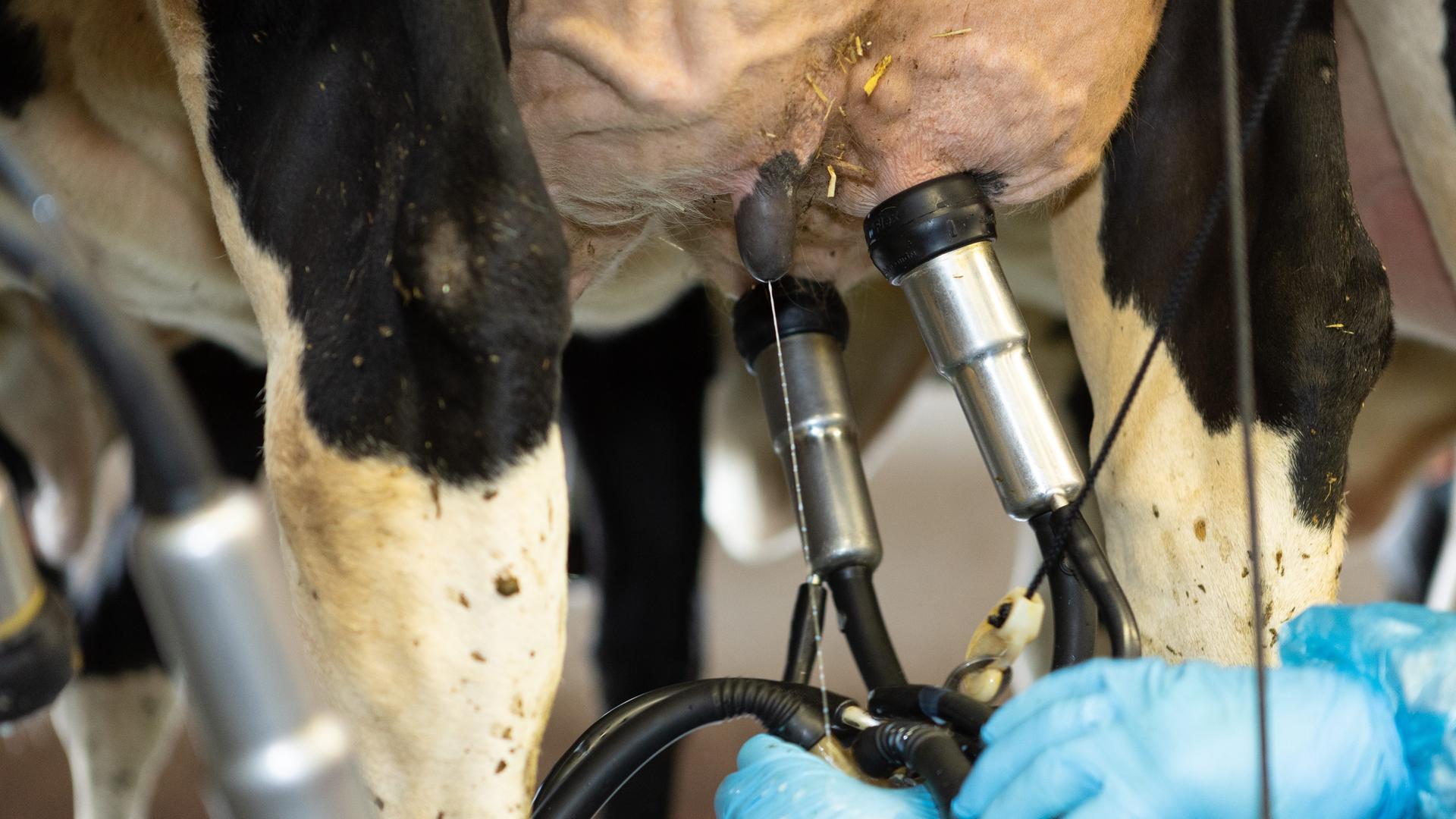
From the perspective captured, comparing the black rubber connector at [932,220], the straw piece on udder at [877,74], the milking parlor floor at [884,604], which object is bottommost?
the milking parlor floor at [884,604]

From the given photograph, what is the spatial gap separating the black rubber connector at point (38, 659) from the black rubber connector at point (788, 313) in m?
0.54

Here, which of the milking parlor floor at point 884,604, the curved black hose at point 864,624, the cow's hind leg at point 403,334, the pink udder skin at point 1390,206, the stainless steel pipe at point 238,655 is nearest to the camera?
the stainless steel pipe at point 238,655

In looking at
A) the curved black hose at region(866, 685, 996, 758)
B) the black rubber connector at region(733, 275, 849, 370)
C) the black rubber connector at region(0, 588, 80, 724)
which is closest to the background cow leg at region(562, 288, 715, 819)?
the black rubber connector at region(733, 275, 849, 370)

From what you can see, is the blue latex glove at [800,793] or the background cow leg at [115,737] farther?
the background cow leg at [115,737]

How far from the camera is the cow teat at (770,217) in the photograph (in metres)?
0.66

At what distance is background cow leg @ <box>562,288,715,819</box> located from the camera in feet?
4.75

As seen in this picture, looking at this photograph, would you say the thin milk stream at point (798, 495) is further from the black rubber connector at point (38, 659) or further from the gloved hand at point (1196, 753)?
the black rubber connector at point (38, 659)

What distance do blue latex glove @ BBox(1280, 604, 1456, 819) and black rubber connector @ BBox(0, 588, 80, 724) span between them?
472 mm

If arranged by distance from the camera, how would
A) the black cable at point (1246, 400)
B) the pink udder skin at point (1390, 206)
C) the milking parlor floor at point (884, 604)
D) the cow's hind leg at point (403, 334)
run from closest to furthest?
the black cable at point (1246, 400) → the cow's hind leg at point (403, 334) → the pink udder skin at point (1390, 206) → the milking parlor floor at point (884, 604)

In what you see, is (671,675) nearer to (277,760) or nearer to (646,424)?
(646,424)

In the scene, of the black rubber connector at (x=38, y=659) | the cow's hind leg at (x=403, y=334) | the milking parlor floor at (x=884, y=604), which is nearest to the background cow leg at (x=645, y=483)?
the milking parlor floor at (x=884, y=604)

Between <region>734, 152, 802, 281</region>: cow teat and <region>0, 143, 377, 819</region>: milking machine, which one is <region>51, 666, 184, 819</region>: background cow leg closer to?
<region>734, 152, 802, 281</region>: cow teat

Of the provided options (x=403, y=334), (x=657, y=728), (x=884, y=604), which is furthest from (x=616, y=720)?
(x=884, y=604)

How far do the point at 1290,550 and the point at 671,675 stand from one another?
84 cm
